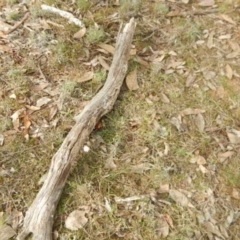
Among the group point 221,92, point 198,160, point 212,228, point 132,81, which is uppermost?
point 132,81

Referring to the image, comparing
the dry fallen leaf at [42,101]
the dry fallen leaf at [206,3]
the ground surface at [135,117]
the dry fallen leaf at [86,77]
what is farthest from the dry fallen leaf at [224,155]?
the dry fallen leaf at [206,3]

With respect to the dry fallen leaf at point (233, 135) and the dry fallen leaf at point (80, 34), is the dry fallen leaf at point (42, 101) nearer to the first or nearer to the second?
the dry fallen leaf at point (80, 34)

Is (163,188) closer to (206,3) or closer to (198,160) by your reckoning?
(198,160)

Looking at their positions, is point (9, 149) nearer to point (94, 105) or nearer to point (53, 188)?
point (53, 188)

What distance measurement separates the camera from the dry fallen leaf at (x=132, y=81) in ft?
9.30

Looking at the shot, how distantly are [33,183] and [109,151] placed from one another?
528 millimetres

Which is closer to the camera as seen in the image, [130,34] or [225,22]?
[130,34]

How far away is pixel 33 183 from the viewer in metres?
2.33

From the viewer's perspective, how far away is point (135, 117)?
8.83 ft

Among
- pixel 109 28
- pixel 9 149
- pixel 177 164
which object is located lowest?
pixel 177 164

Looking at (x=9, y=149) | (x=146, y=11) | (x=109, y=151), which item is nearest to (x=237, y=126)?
(x=109, y=151)

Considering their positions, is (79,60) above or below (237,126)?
above

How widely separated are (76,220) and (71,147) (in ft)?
1.45

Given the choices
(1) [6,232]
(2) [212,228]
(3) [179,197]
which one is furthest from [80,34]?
(2) [212,228]
